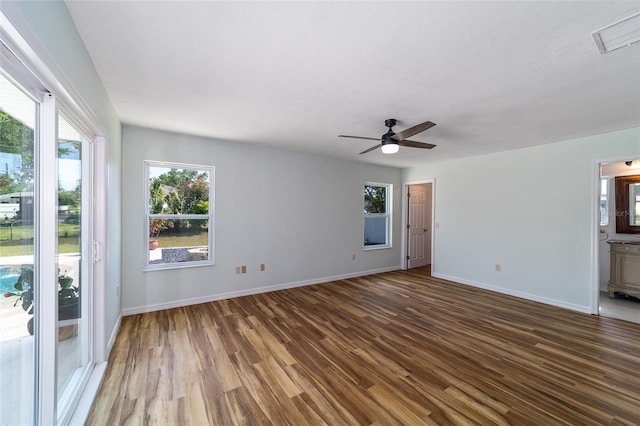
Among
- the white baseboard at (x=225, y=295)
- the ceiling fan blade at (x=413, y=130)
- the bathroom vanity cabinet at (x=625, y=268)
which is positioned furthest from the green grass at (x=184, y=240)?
the bathroom vanity cabinet at (x=625, y=268)

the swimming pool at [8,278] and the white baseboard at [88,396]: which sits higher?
the swimming pool at [8,278]

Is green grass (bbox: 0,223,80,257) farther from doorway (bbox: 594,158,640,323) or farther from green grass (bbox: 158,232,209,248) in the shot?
doorway (bbox: 594,158,640,323)

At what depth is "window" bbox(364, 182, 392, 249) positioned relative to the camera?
5672mm

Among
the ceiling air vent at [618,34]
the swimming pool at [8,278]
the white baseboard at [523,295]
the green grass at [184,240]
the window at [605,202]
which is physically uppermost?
the ceiling air vent at [618,34]

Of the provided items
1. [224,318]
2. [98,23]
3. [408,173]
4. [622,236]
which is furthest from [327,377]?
[622,236]

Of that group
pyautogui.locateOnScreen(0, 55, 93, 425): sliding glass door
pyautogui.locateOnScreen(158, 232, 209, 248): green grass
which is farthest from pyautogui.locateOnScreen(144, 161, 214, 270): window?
pyautogui.locateOnScreen(0, 55, 93, 425): sliding glass door

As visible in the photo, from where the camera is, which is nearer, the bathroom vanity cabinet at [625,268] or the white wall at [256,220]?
the white wall at [256,220]

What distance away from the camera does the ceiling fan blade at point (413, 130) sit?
7.90ft

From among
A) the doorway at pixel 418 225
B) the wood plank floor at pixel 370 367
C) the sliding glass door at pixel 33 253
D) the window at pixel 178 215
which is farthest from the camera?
the doorway at pixel 418 225

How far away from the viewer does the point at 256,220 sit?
4195mm

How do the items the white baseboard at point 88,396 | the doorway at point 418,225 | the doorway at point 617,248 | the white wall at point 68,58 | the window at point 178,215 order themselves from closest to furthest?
the white wall at point 68,58 → the white baseboard at point 88,396 → the window at point 178,215 → the doorway at point 617,248 → the doorway at point 418,225

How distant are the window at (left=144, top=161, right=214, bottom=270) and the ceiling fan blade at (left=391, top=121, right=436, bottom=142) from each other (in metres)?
2.73

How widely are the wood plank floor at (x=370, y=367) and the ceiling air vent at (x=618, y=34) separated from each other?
2425mm

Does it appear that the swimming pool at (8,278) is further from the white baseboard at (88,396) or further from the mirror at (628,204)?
the mirror at (628,204)
